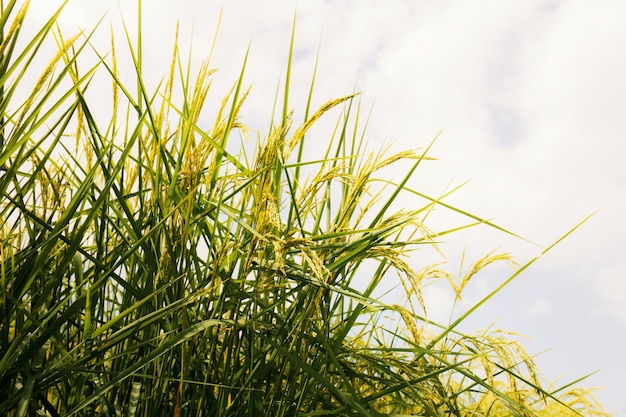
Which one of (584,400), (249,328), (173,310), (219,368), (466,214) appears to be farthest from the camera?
(584,400)

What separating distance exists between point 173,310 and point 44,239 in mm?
355

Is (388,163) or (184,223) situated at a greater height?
(388,163)

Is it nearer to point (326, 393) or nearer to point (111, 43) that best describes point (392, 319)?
point (326, 393)

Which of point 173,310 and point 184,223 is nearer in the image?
point 173,310

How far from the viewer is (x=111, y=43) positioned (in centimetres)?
162

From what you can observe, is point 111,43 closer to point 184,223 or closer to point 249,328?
point 184,223

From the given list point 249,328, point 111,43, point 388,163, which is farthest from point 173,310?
point 111,43

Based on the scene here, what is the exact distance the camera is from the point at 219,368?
1469mm

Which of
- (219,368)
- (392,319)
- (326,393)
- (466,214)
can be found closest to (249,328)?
(219,368)

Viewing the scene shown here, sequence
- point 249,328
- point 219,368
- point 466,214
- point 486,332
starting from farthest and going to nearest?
point 486,332 → point 466,214 → point 219,368 → point 249,328

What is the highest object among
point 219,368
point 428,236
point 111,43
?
point 111,43

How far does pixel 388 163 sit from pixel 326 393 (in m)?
0.60

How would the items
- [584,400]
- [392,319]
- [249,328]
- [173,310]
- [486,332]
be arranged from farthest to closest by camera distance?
[584,400] → [392,319] → [486,332] → [249,328] → [173,310]

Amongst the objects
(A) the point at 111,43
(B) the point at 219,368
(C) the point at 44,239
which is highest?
(A) the point at 111,43
